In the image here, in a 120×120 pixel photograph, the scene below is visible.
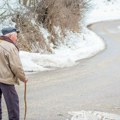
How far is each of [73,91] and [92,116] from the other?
2.99 metres

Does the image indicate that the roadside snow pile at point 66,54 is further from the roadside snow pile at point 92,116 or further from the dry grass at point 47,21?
the roadside snow pile at point 92,116

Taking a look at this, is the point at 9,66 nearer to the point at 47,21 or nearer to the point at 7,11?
the point at 7,11

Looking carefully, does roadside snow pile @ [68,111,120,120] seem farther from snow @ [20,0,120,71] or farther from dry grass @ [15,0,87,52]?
dry grass @ [15,0,87,52]

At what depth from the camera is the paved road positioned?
361 inches

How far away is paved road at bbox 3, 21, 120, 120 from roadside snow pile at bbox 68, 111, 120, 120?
0.24 m

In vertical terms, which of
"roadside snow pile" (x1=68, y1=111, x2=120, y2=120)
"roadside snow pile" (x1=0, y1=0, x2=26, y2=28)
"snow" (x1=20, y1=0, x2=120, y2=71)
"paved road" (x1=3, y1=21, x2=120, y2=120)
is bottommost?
"snow" (x1=20, y1=0, x2=120, y2=71)

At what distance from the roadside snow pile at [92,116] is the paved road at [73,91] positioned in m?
0.24

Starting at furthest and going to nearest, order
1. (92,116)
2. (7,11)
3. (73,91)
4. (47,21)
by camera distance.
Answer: (47,21)
(7,11)
(73,91)
(92,116)

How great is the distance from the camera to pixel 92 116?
328 inches

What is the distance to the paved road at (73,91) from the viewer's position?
9180 millimetres

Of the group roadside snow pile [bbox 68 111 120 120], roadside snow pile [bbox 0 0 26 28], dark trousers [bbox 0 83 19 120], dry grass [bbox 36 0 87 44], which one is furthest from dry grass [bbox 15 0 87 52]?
dark trousers [bbox 0 83 19 120]

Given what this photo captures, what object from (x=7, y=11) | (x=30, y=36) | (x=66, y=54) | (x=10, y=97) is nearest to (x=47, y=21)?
(x=30, y=36)

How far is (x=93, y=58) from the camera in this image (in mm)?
19625

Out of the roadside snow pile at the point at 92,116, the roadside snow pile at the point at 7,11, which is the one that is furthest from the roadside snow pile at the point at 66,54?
the roadside snow pile at the point at 92,116
